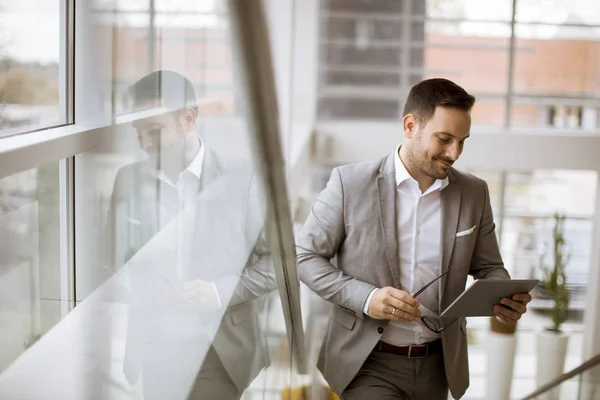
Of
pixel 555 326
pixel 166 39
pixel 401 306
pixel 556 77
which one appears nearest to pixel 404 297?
pixel 401 306

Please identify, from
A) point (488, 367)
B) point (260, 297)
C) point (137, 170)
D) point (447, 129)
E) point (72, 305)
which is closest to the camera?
point (137, 170)

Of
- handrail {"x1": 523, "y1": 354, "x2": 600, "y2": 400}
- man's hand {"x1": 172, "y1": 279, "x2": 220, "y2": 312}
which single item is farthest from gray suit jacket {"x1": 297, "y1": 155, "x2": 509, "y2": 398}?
man's hand {"x1": 172, "y1": 279, "x2": 220, "y2": 312}

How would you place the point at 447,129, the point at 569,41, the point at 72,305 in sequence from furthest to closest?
the point at 569,41 → the point at 447,129 → the point at 72,305

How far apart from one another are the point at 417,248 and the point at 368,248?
177mm

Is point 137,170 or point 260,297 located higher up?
point 137,170

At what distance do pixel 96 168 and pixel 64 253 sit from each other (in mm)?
449

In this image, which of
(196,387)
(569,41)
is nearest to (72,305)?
(196,387)

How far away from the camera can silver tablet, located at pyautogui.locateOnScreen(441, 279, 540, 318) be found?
2.36 metres

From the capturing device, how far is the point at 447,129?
2.54 m

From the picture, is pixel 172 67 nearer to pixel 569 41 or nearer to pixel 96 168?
pixel 96 168

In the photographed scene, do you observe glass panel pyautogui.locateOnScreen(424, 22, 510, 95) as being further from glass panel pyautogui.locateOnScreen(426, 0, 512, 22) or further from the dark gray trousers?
the dark gray trousers

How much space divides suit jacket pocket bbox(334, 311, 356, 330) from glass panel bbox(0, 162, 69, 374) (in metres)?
1.33

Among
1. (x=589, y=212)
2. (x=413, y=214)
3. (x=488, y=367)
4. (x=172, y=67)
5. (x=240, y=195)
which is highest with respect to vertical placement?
(x=172, y=67)

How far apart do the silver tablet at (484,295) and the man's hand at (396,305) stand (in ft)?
0.32
